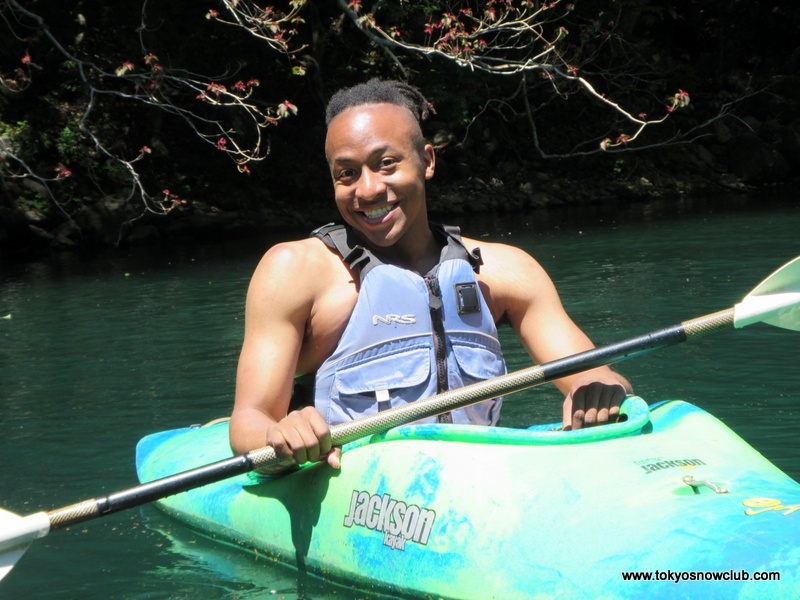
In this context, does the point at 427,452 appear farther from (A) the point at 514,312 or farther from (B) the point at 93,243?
(B) the point at 93,243

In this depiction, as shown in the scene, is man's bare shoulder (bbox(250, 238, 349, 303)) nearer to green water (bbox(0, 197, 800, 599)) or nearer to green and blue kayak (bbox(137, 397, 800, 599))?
green and blue kayak (bbox(137, 397, 800, 599))

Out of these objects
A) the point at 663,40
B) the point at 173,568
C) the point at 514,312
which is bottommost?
the point at 173,568

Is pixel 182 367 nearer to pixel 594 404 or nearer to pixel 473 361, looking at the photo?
pixel 473 361

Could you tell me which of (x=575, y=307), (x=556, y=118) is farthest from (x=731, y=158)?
(x=575, y=307)

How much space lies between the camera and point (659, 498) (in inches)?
87.7

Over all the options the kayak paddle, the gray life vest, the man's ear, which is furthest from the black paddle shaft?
the man's ear

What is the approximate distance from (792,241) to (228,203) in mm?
7202

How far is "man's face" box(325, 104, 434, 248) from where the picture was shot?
2.85 metres

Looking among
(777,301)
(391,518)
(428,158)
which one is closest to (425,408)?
(391,518)

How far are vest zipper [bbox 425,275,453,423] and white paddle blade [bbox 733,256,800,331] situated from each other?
725mm

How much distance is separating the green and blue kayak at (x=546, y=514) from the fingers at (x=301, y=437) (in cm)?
19

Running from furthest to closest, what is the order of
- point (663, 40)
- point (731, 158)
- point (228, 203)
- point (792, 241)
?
point (663, 40)
point (731, 158)
point (228, 203)
point (792, 241)

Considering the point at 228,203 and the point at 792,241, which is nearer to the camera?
the point at 792,241

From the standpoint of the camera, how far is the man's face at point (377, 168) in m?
2.85
